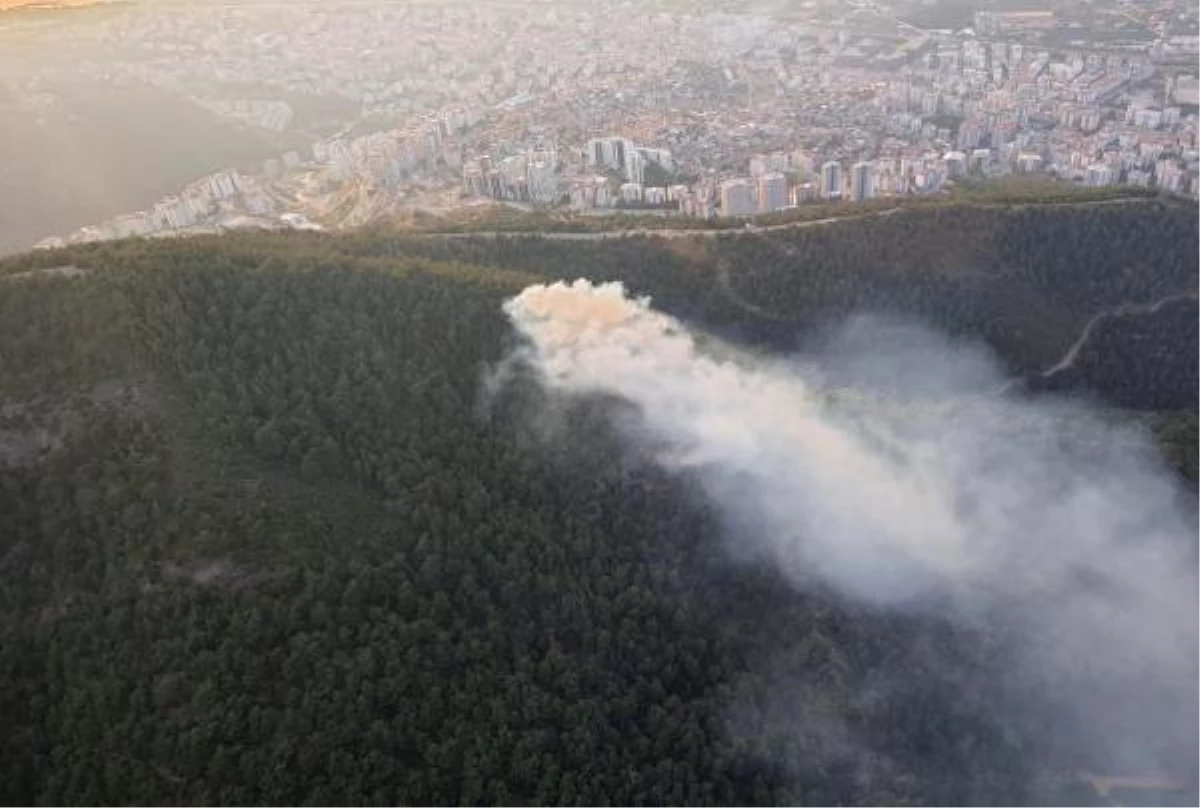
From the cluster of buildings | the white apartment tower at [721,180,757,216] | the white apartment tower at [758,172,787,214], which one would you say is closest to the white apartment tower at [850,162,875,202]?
the white apartment tower at [758,172,787,214]

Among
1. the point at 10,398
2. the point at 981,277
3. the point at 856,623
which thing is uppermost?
the point at 10,398

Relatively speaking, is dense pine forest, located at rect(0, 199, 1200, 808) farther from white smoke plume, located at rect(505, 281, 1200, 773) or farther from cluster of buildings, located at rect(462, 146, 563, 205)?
cluster of buildings, located at rect(462, 146, 563, 205)

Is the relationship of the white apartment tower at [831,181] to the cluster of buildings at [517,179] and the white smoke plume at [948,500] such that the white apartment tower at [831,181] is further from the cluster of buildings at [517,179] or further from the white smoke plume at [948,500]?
the white smoke plume at [948,500]

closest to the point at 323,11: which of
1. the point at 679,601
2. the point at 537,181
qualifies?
the point at 537,181

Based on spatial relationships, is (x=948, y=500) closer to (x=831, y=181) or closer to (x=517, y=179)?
(x=831, y=181)

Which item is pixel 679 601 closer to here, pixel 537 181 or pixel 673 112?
pixel 537 181

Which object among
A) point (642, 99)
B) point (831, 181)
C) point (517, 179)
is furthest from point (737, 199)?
point (642, 99)
